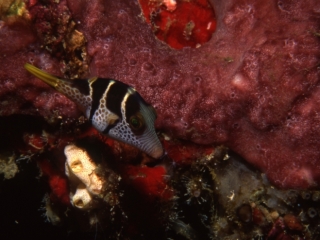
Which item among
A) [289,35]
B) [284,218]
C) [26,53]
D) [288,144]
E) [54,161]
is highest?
[289,35]

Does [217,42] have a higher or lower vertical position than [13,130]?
higher

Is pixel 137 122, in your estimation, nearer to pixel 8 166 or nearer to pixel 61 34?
pixel 61 34

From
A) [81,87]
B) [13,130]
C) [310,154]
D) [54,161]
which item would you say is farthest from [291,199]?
[13,130]

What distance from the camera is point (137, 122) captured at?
2.25 meters

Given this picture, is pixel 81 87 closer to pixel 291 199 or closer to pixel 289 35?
pixel 289 35

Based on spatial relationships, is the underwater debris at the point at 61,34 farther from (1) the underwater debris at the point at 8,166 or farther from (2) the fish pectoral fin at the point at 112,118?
(1) the underwater debris at the point at 8,166

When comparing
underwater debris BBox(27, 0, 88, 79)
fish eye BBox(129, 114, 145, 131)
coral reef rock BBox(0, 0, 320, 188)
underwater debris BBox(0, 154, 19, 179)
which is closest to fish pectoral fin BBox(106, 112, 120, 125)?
fish eye BBox(129, 114, 145, 131)

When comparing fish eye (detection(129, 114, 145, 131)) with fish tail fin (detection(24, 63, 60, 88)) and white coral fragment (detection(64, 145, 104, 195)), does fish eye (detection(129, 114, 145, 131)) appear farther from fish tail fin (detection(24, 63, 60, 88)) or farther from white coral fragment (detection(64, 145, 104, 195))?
white coral fragment (detection(64, 145, 104, 195))

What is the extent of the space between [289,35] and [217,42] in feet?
2.66

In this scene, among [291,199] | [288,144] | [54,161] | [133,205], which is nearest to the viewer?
[288,144]

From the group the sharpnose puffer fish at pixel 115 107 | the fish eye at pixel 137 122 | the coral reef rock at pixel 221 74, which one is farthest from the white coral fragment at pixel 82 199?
the fish eye at pixel 137 122

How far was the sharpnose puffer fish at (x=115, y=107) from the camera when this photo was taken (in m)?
2.26

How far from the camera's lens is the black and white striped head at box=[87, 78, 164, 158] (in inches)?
88.9

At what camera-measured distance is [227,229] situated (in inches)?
151
